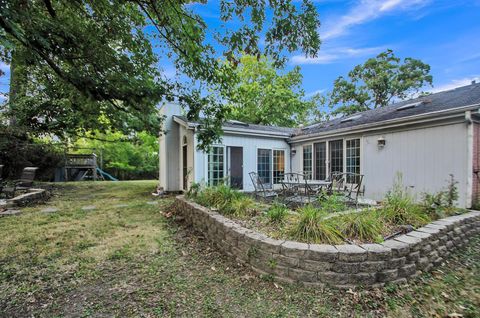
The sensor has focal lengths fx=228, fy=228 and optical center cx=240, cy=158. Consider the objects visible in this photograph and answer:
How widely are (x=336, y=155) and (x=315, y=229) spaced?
6250mm

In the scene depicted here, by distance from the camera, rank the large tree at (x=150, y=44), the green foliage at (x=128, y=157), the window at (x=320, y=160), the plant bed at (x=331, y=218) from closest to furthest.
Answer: the plant bed at (x=331, y=218) → the large tree at (x=150, y=44) → the window at (x=320, y=160) → the green foliage at (x=128, y=157)

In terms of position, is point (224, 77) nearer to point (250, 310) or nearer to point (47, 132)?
point (250, 310)

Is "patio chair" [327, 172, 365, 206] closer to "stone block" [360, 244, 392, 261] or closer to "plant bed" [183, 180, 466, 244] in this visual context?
"plant bed" [183, 180, 466, 244]

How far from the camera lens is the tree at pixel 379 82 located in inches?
754

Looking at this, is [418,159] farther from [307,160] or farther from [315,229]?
[315,229]

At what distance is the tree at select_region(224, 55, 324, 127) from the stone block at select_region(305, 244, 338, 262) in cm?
1653

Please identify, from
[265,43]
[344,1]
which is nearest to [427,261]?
[265,43]

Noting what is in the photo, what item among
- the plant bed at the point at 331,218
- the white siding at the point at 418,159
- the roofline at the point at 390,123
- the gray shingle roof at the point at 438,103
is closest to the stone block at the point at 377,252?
the plant bed at the point at 331,218

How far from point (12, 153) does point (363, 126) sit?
1497 centimetres

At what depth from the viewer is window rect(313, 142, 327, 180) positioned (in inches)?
350

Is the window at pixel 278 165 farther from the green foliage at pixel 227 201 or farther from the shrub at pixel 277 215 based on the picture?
the shrub at pixel 277 215

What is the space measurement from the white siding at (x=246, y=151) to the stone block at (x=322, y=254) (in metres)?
6.01

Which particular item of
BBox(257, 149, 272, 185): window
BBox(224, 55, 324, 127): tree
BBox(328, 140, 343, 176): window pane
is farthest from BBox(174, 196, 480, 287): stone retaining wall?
BBox(224, 55, 324, 127): tree

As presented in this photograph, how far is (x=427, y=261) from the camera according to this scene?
2971 mm
